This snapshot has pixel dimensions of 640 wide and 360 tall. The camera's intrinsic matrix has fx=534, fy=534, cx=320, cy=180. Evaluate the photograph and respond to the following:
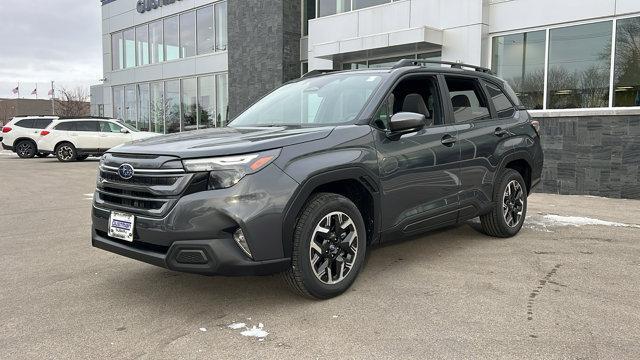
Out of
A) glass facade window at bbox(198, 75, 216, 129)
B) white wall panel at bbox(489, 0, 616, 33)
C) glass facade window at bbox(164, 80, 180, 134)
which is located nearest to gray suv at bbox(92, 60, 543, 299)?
white wall panel at bbox(489, 0, 616, 33)

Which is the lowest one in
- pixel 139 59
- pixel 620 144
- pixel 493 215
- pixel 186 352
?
pixel 186 352

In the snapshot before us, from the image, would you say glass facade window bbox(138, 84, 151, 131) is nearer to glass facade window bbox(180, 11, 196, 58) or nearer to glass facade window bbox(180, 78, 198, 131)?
glass facade window bbox(180, 78, 198, 131)

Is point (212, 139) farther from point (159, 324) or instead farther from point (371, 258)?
point (371, 258)

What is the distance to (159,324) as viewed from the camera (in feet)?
11.7

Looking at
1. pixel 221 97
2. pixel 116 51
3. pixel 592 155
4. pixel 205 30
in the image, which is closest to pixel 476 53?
pixel 592 155

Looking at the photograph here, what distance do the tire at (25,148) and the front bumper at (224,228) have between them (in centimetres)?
2141

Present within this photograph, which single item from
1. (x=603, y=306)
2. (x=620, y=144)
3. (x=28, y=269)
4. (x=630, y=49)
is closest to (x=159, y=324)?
(x=28, y=269)

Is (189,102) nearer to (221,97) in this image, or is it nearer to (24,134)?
(221,97)

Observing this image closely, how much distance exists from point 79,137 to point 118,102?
845 centimetres

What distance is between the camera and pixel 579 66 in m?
10.7

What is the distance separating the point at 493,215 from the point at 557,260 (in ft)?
2.70

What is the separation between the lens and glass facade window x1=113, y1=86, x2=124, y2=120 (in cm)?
2703

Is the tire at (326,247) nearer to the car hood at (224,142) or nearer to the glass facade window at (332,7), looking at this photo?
the car hood at (224,142)

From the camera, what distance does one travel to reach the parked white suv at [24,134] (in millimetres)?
21688
